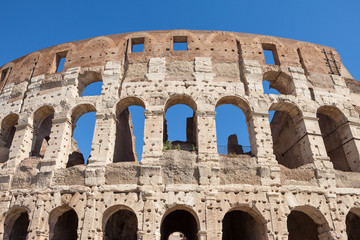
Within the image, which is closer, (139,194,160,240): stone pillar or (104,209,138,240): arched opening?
(139,194,160,240): stone pillar

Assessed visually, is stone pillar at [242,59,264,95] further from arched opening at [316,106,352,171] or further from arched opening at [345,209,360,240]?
arched opening at [345,209,360,240]

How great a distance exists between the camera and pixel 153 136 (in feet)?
31.9

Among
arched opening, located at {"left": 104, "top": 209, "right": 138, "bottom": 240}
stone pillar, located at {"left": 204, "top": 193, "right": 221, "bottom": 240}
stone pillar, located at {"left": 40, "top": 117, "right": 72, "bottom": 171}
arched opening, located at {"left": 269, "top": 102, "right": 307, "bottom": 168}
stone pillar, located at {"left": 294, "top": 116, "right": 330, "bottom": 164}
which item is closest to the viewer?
stone pillar, located at {"left": 204, "top": 193, "right": 221, "bottom": 240}

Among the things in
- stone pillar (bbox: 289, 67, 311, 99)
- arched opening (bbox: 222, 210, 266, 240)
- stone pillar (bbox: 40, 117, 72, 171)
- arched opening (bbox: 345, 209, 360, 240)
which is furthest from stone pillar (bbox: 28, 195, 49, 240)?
arched opening (bbox: 345, 209, 360, 240)

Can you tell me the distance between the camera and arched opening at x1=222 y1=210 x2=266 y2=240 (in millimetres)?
8874

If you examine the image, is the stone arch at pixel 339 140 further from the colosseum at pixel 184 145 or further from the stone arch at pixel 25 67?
the stone arch at pixel 25 67

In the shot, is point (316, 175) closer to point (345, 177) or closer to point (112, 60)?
point (345, 177)

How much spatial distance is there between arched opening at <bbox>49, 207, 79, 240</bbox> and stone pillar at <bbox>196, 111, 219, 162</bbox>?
520cm

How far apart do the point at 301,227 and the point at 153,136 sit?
7.15 metres

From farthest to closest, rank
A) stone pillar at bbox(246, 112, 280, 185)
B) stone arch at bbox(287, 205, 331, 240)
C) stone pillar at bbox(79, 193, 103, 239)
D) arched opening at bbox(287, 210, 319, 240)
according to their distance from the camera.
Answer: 1. arched opening at bbox(287, 210, 319, 240)
2. stone pillar at bbox(246, 112, 280, 185)
3. stone arch at bbox(287, 205, 331, 240)
4. stone pillar at bbox(79, 193, 103, 239)

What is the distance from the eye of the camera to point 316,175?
9281 mm

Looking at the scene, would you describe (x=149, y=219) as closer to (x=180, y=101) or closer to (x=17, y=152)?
(x=180, y=101)

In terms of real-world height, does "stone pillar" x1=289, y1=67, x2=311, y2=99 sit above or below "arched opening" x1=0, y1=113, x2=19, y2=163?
above

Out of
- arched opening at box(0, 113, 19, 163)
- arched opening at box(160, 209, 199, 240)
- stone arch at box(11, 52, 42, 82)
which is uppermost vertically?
stone arch at box(11, 52, 42, 82)
